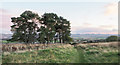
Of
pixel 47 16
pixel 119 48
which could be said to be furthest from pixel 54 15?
pixel 119 48

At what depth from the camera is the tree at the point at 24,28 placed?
1387 inches

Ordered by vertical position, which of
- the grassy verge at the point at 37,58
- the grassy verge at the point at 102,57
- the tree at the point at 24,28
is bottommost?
the grassy verge at the point at 37,58

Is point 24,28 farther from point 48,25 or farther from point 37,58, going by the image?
point 37,58

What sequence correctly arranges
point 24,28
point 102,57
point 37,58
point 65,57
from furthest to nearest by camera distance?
point 24,28, point 65,57, point 37,58, point 102,57

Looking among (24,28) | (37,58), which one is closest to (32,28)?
(24,28)

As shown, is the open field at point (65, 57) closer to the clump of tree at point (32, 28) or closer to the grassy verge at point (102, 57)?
the grassy verge at point (102, 57)

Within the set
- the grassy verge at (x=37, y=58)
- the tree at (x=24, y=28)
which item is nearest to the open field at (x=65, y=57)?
the grassy verge at (x=37, y=58)

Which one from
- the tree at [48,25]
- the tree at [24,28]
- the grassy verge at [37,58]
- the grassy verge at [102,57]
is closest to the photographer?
the grassy verge at [102,57]

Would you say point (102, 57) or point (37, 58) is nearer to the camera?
point (102, 57)

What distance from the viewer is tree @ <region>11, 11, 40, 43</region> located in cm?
3522

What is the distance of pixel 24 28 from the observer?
3562 cm

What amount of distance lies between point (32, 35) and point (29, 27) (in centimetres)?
294

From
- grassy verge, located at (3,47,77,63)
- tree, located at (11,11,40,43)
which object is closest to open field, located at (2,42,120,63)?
grassy verge, located at (3,47,77,63)

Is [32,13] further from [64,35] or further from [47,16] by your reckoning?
[64,35]
